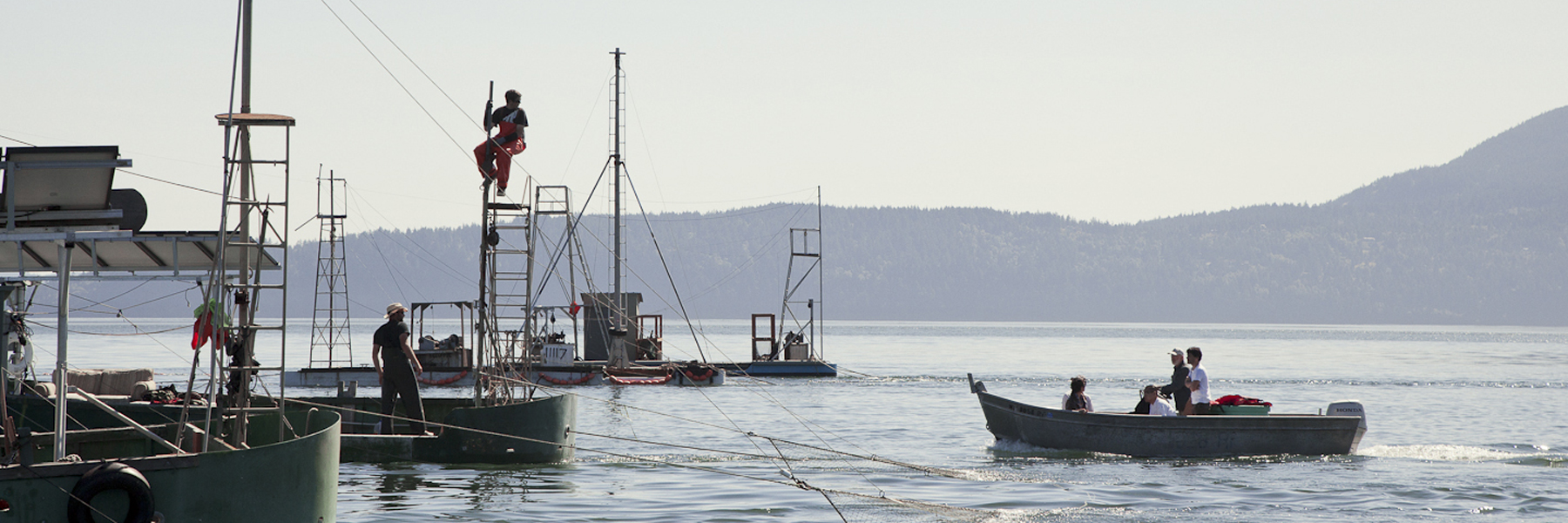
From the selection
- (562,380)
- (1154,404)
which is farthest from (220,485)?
(562,380)

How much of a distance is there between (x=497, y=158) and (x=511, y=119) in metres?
0.56

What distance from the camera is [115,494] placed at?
31.0ft

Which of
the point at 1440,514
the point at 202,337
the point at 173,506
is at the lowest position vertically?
the point at 1440,514

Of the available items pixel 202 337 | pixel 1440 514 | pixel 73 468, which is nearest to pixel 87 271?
pixel 202 337

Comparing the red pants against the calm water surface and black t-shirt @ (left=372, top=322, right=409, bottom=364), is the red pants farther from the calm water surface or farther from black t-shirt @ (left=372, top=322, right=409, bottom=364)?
the calm water surface

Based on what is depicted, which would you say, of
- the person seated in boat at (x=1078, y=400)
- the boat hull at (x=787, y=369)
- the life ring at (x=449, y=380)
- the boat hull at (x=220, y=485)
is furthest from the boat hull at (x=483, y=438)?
the boat hull at (x=787, y=369)

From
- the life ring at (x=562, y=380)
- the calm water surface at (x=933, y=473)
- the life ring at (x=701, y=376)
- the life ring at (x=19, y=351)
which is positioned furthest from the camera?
the life ring at (x=701, y=376)

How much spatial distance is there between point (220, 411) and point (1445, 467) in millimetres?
19807

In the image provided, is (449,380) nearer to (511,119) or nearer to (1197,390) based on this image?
(511,119)

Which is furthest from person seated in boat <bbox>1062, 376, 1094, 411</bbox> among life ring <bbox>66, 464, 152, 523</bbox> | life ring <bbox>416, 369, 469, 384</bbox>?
life ring <bbox>416, 369, 469, 384</bbox>

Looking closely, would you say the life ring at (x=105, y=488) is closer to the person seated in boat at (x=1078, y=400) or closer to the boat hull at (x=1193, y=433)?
the boat hull at (x=1193, y=433)

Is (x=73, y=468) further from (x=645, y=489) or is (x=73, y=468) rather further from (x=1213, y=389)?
(x=1213, y=389)

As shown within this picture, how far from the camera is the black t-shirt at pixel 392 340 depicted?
15836 millimetres

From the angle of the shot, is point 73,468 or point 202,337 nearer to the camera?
point 73,468
